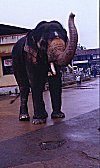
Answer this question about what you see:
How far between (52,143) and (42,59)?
2.71 m

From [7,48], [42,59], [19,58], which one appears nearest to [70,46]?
[42,59]

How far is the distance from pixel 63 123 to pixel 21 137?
1560 millimetres

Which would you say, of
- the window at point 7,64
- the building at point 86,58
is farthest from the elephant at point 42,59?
the building at point 86,58

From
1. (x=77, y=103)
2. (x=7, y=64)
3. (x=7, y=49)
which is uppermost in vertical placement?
(x=7, y=49)

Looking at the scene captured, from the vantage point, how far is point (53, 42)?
7820mm

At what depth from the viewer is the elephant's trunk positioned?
6848 millimetres

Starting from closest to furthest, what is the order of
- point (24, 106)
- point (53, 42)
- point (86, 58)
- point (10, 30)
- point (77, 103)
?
point (53, 42) → point (24, 106) → point (77, 103) → point (10, 30) → point (86, 58)

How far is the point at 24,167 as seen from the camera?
473 cm

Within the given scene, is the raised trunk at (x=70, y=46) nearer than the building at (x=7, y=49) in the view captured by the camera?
Yes

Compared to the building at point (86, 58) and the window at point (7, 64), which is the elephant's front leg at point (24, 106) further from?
the building at point (86, 58)

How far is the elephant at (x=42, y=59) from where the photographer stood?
24.3ft

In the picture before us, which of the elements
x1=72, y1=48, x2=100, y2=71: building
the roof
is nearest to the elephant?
the roof

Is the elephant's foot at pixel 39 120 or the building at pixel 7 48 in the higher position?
the building at pixel 7 48

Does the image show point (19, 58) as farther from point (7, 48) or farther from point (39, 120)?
point (7, 48)
